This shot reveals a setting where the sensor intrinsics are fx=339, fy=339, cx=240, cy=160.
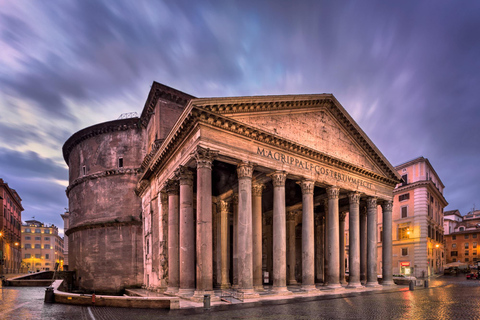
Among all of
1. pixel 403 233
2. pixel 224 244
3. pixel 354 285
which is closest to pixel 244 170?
pixel 224 244

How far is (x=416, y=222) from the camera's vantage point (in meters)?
41.9

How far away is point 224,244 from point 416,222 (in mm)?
29837

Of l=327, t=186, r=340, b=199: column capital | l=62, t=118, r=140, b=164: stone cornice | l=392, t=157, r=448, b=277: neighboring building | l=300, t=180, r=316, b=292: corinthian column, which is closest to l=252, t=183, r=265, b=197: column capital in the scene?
l=300, t=180, r=316, b=292: corinthian column

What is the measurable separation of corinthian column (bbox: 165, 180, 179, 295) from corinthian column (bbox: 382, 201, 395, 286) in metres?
16.0

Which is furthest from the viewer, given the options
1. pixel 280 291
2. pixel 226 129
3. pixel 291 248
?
pixel 291 248

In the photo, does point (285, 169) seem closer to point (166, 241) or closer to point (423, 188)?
point (166, 241)

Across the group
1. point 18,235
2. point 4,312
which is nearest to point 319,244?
point 4,312

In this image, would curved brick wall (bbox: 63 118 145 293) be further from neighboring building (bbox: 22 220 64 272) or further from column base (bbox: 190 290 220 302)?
neighboring building (bbox: 22 220 64 272)

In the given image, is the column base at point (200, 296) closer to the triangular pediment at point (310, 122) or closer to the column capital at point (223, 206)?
the triangular pediment at point (310, 122)

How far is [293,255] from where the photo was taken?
26.8 metres

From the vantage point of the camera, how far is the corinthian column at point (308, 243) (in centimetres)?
1953

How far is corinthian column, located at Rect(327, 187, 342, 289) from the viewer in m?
21.3

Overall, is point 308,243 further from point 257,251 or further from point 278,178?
point 278,178

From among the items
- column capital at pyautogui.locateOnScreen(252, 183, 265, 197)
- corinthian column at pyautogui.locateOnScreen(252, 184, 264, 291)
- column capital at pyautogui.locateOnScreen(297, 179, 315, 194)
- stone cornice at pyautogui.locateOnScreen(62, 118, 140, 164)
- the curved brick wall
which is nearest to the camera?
corinthian column at pyautogui.locateOnScreen(252, 184, 264, 291)
